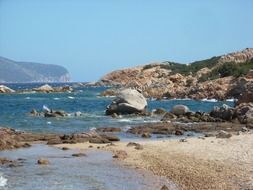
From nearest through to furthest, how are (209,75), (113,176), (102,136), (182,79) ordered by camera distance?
(113,176)
(102,136)
(209,75)
(182,79)

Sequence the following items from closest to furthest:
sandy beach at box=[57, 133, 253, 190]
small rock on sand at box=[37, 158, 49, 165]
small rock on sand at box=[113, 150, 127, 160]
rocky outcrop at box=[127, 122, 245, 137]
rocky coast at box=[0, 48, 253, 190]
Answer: sandy beach at box=[57, 133, 253, 190]
rocky coast at box=[0, 48, 253, 190]
small rock on sand at box=[37, 158, 49, 165]
small rock on sand at box=[113, 150, 127, 160]
rocky outcrop at box=[127, 122, 245, 137]

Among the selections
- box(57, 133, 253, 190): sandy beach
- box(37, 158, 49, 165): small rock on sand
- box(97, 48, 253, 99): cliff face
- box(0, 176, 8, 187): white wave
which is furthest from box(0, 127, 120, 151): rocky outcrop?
box(97, 48, 253, 99): cliff face

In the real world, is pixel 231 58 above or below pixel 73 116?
above

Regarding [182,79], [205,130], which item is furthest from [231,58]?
[205,130]

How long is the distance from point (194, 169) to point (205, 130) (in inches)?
686

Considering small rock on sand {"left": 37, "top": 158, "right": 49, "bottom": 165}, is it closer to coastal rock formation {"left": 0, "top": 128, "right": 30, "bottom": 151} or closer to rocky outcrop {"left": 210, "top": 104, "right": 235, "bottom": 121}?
coastal rock formation {"left": 0, "top": 128, "right": 30, "bottom": 151}

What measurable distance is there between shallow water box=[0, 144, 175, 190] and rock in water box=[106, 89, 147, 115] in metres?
27.3

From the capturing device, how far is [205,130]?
37.0 m

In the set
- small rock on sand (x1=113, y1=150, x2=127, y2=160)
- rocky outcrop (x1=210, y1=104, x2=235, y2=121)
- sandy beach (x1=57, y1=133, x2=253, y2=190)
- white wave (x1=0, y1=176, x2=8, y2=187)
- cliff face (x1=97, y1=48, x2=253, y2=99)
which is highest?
cliff face (x1=97, y1=48, x2=253, y2=99)

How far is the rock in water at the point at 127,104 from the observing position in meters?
52.8

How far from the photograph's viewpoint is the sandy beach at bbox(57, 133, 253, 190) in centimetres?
1758

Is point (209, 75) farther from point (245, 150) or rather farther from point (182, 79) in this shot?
point (245, 150)

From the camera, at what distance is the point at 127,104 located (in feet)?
173

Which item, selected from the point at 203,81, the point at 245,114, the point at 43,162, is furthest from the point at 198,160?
the point at 203,81
